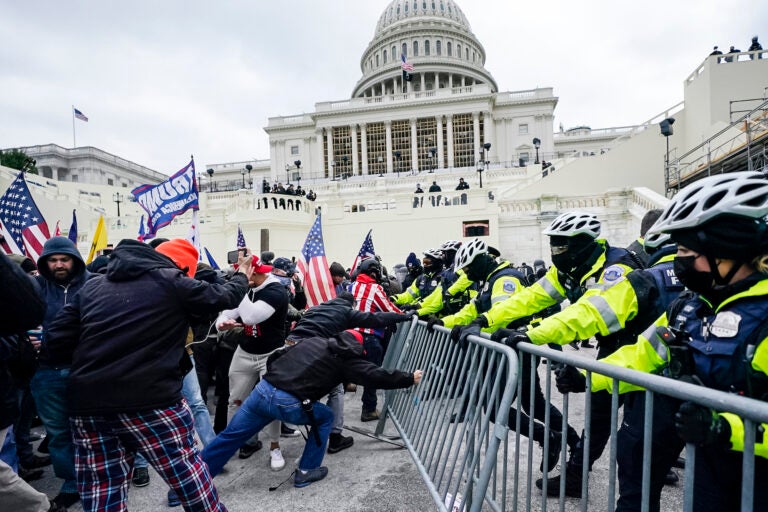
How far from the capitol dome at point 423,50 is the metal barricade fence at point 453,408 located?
69977mm

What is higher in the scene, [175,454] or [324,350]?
[324,350]

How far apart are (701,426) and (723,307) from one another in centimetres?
55

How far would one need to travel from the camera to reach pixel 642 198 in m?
16.5

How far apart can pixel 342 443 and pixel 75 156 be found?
71.6 meters

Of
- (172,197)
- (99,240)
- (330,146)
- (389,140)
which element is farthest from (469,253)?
(330,146)

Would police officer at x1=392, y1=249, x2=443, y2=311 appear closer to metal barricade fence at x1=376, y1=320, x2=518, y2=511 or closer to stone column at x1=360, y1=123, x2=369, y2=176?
metal barricade fence at x1=376, y1=320, x2=518, y2=511

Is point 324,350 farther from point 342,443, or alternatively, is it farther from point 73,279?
point 73,279

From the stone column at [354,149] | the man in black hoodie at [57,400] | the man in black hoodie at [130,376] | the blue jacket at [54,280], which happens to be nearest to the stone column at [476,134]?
the stone column at [354,149]

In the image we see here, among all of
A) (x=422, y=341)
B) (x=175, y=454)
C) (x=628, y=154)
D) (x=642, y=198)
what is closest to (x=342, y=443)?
(x=422, y=341)

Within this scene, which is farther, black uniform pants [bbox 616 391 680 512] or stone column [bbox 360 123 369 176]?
stone column [bbox 360 123 369 176]

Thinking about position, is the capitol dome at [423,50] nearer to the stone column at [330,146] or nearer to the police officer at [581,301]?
the stone column at [330,146]

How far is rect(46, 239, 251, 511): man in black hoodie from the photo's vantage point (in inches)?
94.0

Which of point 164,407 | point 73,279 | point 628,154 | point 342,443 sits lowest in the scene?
point 342,443

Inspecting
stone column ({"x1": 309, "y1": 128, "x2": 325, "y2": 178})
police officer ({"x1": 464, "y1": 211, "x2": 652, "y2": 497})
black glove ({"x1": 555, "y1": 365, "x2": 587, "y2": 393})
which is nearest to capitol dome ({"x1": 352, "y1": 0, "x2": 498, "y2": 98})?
stone column ({"x1": 309, "y1": 128, "x2": 325, "y2": 178})
